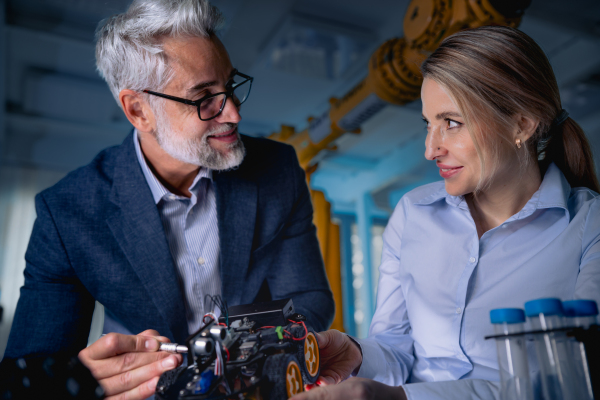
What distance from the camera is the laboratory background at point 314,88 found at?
8.20 ft

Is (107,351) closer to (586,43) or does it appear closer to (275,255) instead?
(275,255)

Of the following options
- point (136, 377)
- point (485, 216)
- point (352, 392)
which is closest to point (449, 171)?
point (485, 216)

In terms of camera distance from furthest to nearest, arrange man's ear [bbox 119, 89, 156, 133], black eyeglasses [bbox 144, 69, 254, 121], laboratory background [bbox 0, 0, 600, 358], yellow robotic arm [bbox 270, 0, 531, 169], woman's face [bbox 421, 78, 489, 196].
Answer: laboratory background [bbox 0, 0, 600, 358] → yellow robotic arm [bbox 270, 0, 531, 169] → man's ear [bbox 119, 89, 156, 133] → black eyeglasses [bbox 144, 69, 254, 121] → woman's face [bbox 421, 78, 489, 196]

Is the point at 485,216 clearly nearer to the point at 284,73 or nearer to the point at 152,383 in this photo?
the point at 152,383

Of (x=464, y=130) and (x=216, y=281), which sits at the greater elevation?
(x=464, y=130)

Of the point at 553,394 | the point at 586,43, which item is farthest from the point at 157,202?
the point at 586,43

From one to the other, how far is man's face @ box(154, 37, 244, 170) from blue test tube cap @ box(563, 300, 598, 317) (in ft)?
3.48

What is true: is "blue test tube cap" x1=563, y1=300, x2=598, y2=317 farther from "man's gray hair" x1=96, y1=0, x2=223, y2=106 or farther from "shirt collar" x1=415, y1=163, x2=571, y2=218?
"man's gray hair" x1=96, y1=0, x2=223, y2=106

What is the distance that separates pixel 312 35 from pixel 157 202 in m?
1.99

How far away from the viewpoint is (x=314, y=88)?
12.7ft

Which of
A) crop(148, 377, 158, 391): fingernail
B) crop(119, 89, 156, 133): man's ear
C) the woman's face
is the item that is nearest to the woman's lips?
the woman's face

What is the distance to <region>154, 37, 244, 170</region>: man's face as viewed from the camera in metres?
1.45

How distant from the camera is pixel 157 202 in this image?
1.50 metres

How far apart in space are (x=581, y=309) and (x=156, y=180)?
49.6 inches
